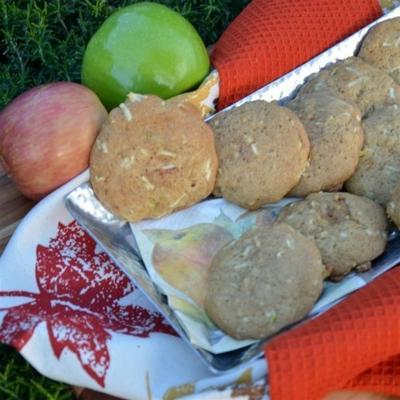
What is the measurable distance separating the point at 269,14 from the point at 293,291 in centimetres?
63

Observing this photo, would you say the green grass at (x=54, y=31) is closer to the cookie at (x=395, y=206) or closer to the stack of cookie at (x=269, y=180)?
the stack of cookie at (x=269, y=180)

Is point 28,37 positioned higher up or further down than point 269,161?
higher up

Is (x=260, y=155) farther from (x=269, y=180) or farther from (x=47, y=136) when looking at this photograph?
(x=47, y=136)

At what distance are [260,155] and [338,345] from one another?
12.1 inches

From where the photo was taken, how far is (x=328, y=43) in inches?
49.9

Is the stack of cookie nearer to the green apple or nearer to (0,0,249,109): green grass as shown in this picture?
the green apple

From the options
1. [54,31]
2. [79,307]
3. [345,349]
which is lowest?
→ [345,349]

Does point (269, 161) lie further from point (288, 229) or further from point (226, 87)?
point (226, 87)

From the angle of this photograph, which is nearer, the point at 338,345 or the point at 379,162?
the point at 338,345

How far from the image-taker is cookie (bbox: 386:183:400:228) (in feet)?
3.06

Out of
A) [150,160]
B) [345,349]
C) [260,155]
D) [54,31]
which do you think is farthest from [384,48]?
[54,31]

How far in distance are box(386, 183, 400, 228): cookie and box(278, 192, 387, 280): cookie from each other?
21mm

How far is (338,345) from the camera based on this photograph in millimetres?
804

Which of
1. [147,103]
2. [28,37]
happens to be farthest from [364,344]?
[28,37]
